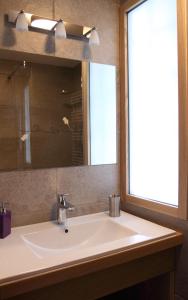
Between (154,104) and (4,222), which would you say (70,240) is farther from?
(154,104)

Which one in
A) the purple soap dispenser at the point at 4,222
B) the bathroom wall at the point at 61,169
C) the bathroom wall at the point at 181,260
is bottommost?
the bathroom wall at the point at 181,260

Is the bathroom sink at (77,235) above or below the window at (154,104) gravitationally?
below

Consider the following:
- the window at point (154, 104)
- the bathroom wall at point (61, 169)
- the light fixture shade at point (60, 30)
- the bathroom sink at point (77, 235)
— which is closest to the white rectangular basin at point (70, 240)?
the bathroom sink at point (77, 235)

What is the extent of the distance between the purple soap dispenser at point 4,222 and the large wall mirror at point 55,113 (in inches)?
8.7

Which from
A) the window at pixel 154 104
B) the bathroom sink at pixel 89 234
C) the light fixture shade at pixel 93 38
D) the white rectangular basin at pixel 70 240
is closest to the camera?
the white rectangular basin at pixel 70 240

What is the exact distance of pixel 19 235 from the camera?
1291 mm

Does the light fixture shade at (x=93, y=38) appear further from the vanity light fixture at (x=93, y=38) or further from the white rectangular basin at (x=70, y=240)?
the white rectangular basin at (x=70, y=240)

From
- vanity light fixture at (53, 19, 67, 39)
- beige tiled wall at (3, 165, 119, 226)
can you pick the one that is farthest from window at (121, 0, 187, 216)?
vanity light fixture at (53, 19, 67, 39)

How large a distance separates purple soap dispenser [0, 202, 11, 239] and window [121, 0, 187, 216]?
783 mm

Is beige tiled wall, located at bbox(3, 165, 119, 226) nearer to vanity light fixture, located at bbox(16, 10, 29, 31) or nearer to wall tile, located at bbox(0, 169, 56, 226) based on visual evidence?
wall tile, located at bbox(0, 169, 56, 226)

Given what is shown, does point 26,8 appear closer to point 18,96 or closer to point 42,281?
point 18,96

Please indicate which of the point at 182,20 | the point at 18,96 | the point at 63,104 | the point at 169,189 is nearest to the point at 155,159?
the point at 169,189

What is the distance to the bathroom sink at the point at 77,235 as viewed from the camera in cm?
131

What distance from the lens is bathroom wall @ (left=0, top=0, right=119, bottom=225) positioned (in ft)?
4.56
